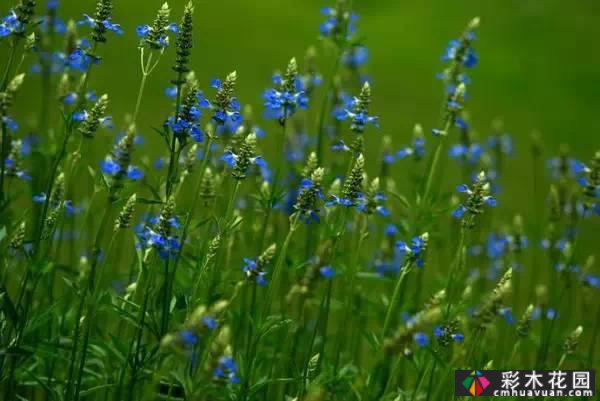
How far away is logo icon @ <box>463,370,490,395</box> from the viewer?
10.4 feet

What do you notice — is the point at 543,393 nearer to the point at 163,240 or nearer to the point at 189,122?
the point at 163,240

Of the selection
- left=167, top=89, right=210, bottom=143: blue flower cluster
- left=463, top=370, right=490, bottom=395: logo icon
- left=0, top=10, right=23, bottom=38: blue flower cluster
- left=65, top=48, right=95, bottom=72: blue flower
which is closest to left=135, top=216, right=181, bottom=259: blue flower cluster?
left=167, top=89, right=210, bottom=143: blue flower cluster

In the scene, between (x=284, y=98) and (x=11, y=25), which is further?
(x=284, y=98)

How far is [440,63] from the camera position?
34.4ft

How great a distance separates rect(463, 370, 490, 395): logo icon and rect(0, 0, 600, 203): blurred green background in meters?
5.14

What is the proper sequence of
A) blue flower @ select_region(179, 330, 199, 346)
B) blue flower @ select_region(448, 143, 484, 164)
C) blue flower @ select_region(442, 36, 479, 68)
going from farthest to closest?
1. blue flower @ select_region(448, 143, 484, 164)
2. blue flower @ select_region(442, 36, 479, 68)
3. blue flower @ select_region(179, 330, 199, 346)

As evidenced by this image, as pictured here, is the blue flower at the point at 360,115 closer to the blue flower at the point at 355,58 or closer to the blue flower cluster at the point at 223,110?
the blue flower cluster at the point at 223,110

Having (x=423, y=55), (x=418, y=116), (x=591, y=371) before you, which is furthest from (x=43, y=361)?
(x=423, y=55)

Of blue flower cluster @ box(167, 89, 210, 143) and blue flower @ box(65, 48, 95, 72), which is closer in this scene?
blue flower cluster @ box(167, 89, 210, 143)

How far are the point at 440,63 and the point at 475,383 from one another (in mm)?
7849

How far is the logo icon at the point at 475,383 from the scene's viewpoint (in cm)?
317

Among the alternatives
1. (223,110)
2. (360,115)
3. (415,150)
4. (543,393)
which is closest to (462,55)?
(415,150)

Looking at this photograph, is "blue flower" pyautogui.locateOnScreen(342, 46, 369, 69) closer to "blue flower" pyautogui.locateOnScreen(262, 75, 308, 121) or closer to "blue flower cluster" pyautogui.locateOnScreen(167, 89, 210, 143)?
"blue flower" pyautogui.locateOnScreen(262, 75, 308, 121)

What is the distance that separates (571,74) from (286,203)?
7300 mm
